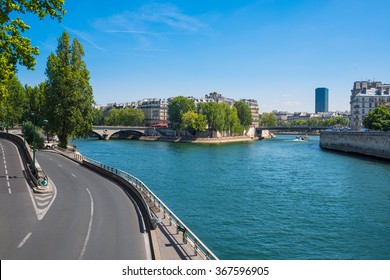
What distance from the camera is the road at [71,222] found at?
51.8ft

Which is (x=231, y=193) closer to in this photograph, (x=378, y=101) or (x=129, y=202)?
(x=129, y=202)

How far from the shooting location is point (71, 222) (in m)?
20.1

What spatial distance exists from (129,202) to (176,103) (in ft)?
412

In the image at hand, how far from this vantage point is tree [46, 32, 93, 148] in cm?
5722

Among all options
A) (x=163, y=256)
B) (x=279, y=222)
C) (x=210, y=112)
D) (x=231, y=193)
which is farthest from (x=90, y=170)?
(x=210, y=112)

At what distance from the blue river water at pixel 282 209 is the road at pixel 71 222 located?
535 centimetres

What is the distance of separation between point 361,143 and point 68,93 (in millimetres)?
59610

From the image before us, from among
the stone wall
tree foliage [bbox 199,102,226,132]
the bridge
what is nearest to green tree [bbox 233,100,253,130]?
tree foliage [bbox 199,102,226,132]

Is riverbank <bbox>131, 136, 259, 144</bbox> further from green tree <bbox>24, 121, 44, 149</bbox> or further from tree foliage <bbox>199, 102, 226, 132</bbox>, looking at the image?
green tree <bbox>24, 121, 44, 149</bbox>

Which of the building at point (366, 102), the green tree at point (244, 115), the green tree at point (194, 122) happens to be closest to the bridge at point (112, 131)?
the green tree at point (194, 122)

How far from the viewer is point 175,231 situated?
18.1 m

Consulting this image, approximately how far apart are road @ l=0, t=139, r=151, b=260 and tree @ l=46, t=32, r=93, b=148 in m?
24.9

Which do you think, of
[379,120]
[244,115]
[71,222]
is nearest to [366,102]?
[379,120]

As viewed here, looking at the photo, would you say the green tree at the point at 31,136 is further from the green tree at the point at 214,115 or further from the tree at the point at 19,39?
the green tree at the point at 214,115
